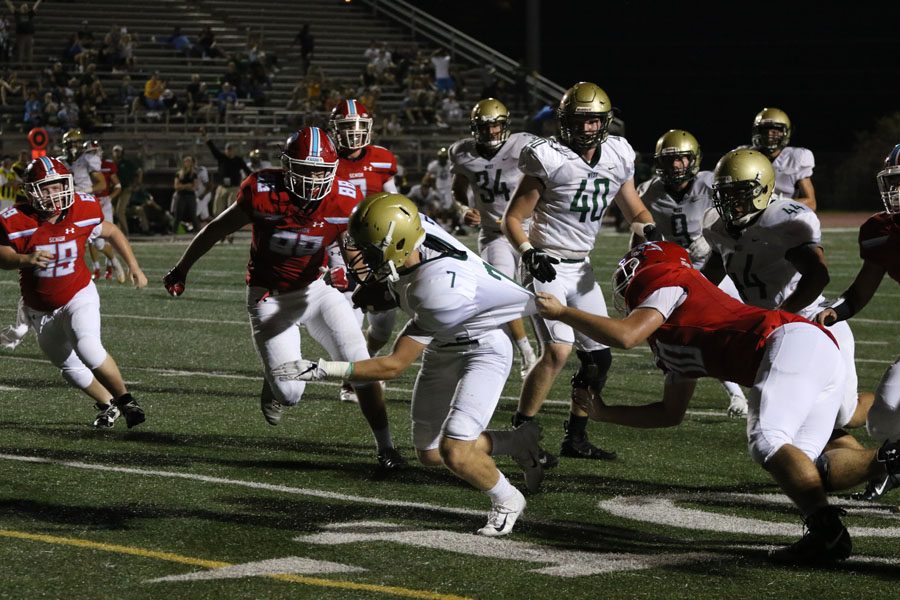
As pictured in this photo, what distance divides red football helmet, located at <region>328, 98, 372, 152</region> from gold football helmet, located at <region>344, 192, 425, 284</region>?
3615 millimetres

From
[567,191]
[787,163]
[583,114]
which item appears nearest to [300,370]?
[567,191]

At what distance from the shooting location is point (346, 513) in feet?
17.6

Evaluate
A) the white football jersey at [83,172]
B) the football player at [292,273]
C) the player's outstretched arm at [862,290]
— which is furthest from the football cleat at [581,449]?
the white football jersey at [83,172]

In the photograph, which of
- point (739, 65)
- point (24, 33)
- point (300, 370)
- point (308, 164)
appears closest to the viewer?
point (300, 370)

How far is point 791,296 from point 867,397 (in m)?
0.54

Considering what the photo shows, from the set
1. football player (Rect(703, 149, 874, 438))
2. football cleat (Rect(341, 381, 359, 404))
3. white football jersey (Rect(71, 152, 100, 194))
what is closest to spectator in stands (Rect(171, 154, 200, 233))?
white football jersey (Rect(71, 152, 100, 194))

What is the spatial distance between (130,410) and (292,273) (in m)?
1.30

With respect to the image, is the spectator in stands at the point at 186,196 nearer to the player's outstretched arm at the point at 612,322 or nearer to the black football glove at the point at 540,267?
the black football glove at the point at 540,267

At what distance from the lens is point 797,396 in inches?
178

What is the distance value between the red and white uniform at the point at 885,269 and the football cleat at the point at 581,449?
1497mm

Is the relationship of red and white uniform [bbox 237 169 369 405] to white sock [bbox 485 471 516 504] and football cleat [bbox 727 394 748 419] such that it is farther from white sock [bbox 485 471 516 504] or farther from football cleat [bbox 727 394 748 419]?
football cleat [bbox 727 394 748 419]

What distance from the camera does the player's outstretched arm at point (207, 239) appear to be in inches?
249

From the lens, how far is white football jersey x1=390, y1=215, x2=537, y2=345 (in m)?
4.84

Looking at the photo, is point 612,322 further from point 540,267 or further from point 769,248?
point 769,248
